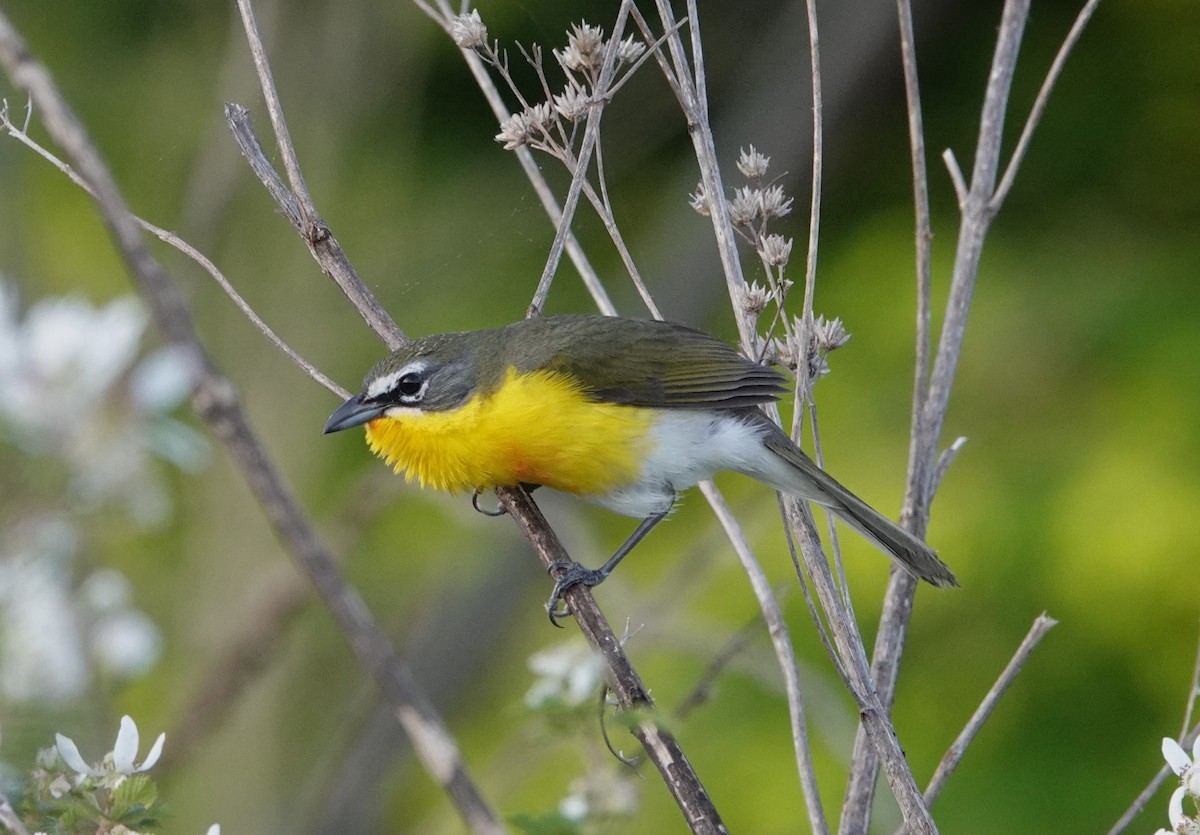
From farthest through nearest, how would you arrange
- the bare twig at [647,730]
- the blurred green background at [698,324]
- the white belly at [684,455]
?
the blurred green background at [698,324]
the white belly at [684,455]
the bare twig at [647,730]

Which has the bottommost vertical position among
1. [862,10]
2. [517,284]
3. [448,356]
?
[448,356]

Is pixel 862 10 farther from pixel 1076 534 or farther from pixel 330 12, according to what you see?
pixel 1076 534

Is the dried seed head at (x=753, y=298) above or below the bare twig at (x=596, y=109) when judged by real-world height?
below

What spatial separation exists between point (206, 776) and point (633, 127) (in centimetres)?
293

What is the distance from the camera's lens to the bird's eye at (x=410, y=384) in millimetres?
2145

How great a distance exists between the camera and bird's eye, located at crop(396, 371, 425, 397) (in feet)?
7.04

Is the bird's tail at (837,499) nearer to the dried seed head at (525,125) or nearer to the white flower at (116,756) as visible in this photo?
the dried seed head at (525,125)

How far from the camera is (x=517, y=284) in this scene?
459cm

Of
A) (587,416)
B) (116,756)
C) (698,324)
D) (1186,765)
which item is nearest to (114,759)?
(116,756)

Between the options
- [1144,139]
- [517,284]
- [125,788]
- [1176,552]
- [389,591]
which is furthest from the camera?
[389,591]

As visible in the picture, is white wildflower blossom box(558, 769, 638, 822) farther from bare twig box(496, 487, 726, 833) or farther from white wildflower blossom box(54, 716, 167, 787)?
white wildflower blossom box(54, 716, 167, 787)

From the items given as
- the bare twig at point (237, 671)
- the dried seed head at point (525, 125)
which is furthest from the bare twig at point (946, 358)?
the bare twig at point (237, 671)

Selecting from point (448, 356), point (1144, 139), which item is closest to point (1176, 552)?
point (1144, 139)

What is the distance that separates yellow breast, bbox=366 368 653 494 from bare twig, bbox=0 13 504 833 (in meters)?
1.48
